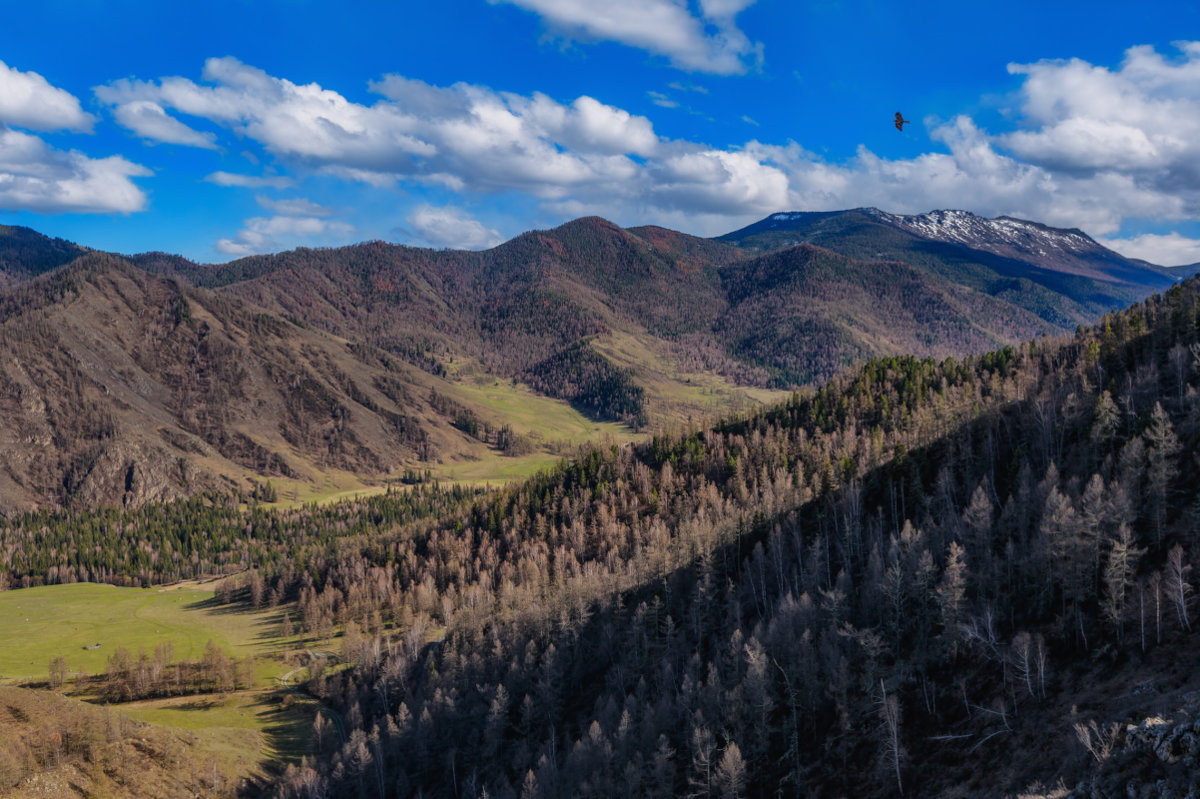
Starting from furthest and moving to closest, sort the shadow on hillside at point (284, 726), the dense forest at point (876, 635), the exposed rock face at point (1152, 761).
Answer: the shadow on hillside at point (284, 726) < the dense forest at point (876, 635) < the exposed rock face at point (1152, 761)

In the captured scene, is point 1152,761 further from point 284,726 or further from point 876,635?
point 284,726

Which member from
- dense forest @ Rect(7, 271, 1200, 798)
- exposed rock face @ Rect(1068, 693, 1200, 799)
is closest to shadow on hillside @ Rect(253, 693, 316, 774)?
→ dense forest @ Rect(7, 271, 1200, 798)

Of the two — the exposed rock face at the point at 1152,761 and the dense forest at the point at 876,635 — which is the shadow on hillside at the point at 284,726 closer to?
the dense forest at the point at 876,635

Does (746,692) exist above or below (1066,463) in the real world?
below

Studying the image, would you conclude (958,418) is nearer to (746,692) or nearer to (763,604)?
(763,604)

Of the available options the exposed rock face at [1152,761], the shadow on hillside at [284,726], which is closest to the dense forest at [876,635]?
the exposed rock face at [1152,761]

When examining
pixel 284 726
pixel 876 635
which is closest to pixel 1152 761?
pixel 876 635

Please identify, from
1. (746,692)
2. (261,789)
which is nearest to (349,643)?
(261,789)

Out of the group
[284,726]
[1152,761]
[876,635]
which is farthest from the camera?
[284,726]
